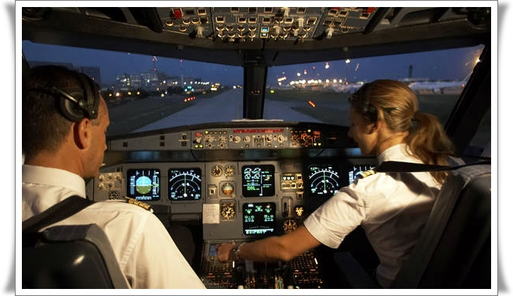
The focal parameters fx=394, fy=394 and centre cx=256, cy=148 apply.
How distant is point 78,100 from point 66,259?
0.45 meters

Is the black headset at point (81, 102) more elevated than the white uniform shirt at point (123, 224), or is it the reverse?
the black headset at point (81, 102)

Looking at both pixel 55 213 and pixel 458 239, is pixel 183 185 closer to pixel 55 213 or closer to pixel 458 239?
pixel 55 213

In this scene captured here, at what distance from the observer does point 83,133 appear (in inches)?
43.5

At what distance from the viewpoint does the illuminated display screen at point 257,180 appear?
2.89 meters

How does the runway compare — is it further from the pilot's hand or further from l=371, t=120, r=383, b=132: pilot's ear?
l=371, t=120, r=383, b=132: pilot's ear

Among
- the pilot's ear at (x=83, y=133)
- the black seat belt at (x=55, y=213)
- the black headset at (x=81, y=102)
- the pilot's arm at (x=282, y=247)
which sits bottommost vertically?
the pilot's arm at (x=282, y=247)

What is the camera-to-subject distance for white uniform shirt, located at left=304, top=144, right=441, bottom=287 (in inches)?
53.9

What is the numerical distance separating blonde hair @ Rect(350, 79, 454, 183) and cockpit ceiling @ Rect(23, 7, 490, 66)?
0.48 meters

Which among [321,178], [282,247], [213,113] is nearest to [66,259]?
[282,247]

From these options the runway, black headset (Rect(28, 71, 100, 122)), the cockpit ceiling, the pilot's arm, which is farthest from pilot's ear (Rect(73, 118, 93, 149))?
the runway

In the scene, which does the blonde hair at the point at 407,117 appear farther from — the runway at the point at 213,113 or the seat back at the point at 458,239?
the runway at the point at 213,113

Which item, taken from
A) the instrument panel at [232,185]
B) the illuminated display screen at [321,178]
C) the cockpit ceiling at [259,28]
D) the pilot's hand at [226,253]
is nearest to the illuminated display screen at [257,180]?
the instrument panel at [232,185]

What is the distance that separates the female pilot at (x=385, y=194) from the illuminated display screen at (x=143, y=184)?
1441 millimetres
